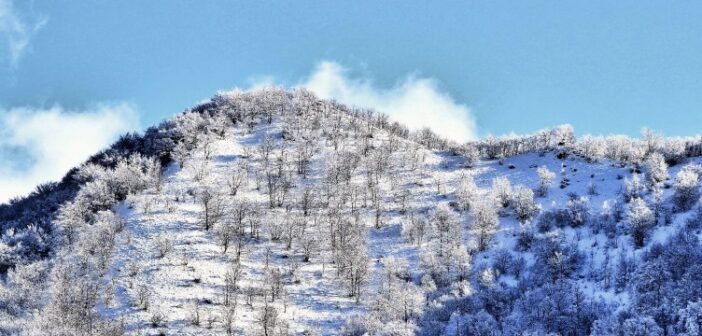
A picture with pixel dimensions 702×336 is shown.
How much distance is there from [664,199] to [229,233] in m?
47.3

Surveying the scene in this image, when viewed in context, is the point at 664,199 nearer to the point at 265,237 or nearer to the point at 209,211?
the point at 265,237

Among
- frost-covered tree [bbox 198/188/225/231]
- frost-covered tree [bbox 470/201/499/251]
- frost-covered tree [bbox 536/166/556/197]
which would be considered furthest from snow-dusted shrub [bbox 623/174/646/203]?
frost-covered tree [bbox 198/188/225/231]

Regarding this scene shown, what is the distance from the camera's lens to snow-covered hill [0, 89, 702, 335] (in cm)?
5650

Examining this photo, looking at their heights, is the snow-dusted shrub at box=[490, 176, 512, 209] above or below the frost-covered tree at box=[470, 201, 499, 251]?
above

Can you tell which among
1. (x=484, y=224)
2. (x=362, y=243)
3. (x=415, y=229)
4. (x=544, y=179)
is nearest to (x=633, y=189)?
(x=544, y=179)

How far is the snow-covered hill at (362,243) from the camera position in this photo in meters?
56.5

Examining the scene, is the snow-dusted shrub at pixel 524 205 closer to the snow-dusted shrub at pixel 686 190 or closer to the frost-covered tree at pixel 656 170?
the frost-covered tree at pixel 656 170

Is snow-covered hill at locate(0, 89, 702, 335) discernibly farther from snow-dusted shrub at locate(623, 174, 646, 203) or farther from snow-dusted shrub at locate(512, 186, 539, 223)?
snow-dusted shrub at locate(623, 174, 646, 203)

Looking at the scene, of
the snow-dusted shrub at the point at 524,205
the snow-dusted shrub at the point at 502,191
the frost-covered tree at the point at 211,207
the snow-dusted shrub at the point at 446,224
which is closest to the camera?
the snow-dusted shrub at the point at 446,224

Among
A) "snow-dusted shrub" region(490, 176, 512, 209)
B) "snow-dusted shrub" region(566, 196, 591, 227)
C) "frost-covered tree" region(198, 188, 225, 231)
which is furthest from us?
"snow-dusted shrub" region(490, 176, 512, 209)

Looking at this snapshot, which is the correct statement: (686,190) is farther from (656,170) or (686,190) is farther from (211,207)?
(211,207)

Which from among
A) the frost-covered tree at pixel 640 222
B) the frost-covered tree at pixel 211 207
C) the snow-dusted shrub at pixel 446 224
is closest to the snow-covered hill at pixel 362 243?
the frost-covered tree at pixel 640 222

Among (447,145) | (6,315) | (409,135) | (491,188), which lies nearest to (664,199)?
(491,188)

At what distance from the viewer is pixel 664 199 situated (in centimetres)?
6944
